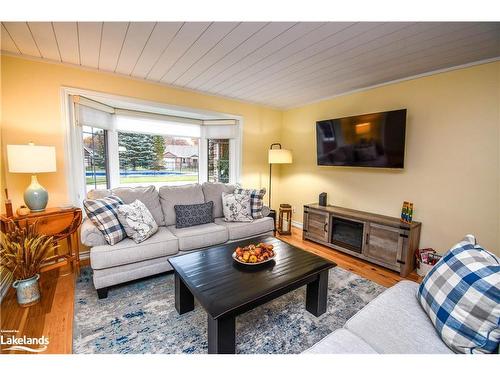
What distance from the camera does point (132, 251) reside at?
7.03 feet

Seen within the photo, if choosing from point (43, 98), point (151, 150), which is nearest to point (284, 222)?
point (151, 150)

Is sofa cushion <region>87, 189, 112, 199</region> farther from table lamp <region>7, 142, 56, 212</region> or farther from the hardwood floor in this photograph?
the hardwood floor

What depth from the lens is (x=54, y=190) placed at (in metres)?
2.55

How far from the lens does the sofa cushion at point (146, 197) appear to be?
2.69m

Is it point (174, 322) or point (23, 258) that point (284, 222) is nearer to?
point (174, 322)

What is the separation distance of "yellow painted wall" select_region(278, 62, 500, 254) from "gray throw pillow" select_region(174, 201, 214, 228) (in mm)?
2165

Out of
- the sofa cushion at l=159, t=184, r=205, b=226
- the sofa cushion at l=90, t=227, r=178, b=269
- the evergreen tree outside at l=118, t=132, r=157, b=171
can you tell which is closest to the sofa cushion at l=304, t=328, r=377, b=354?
the sofa cushion at l=90, t=227, r=178, b=269

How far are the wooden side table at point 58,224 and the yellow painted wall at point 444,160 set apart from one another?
142 inches

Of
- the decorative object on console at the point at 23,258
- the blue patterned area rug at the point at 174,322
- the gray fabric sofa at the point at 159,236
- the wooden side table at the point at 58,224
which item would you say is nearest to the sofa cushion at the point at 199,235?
the gray fabric sofa at the point at 159,236

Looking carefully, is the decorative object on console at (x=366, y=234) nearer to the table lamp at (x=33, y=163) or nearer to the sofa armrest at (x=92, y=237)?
the sofa armrest at (x=92, y=237)

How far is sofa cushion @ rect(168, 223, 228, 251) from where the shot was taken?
8.21ft

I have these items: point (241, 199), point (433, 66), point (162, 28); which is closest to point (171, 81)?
point (162, 28)

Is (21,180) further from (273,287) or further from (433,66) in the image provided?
(433,66)

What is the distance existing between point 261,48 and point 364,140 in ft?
6.02
